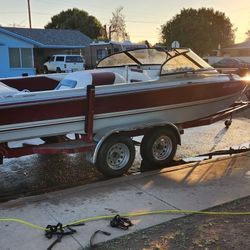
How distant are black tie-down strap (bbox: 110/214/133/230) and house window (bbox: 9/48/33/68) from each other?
93.1ft

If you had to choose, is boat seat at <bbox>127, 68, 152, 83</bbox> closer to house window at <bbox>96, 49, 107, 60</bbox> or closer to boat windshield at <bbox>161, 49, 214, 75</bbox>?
boat windshield at <bbox>161, 49, 214, 75</bbox>

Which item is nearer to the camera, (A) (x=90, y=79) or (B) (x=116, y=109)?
(B) (x=116, y=109)

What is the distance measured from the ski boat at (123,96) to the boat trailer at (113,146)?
134 mm

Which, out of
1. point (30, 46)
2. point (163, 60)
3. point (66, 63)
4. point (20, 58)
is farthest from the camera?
point (66, 63)

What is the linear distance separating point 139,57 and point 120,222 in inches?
210

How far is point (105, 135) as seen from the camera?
21.2ft

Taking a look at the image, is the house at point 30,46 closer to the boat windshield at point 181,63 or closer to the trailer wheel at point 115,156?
the boat windshield at point 181,63

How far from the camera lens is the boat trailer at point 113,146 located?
6348 millimetres

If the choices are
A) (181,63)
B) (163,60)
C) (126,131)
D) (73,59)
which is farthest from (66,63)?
(126,131)

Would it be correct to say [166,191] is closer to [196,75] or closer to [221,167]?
[221,167]

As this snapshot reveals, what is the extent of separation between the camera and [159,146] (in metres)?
7.29

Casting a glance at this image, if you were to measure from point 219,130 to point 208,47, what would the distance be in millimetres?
54470

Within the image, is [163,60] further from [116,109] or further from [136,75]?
[116,109]

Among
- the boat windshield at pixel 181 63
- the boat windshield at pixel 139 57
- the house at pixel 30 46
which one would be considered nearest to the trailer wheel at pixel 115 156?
the boat windshield at pixel 181 63
